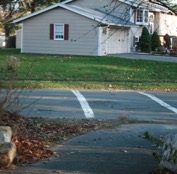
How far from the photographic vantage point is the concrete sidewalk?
7.33 metres

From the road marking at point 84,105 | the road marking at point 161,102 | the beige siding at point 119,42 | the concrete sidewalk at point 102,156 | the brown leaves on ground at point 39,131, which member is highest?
the beige siding at point 119,42

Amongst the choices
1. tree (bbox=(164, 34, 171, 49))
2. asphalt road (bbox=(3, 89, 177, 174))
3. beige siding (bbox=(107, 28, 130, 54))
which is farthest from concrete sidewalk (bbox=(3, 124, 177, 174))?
tree (bbox=(164, 34, 171, 49))

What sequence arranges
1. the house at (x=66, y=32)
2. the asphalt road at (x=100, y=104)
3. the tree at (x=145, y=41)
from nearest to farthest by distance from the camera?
the asphalt road at (x=100, y=104) < the house at (x=66, y=32) < the tree at (x=145, y=41)

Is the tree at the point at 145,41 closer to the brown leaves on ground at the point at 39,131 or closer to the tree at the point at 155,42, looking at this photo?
the tree at the point at 155,42

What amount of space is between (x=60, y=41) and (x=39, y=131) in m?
32.0

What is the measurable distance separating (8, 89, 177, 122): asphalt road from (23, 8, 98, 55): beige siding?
20219 millimetres

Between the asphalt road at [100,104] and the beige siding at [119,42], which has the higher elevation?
the beige siding at [119,42]

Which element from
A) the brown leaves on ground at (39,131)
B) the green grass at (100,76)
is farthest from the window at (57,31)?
the brown leaves on ground at (39,131)

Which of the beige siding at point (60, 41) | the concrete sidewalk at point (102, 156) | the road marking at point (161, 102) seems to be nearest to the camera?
the concrete sidewalk at point (102, 156)

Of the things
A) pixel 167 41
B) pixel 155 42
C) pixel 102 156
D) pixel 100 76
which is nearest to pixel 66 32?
pixel 155 42

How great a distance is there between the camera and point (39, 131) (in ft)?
31.7

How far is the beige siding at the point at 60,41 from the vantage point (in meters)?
40.3

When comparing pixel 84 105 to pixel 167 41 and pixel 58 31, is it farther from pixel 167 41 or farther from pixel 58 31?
pixel 167 41

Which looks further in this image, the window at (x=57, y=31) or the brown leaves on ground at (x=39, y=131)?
the window at (x=57, y=31)
